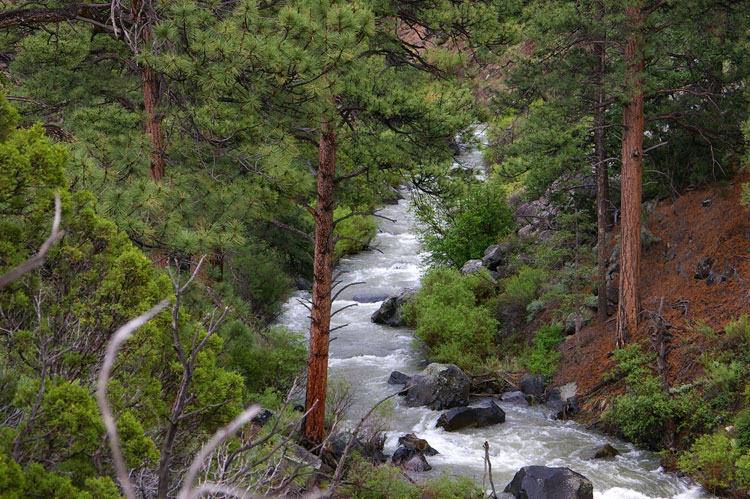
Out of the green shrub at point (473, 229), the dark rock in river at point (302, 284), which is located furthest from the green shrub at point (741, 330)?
the dark rock in river at point (302, 284)

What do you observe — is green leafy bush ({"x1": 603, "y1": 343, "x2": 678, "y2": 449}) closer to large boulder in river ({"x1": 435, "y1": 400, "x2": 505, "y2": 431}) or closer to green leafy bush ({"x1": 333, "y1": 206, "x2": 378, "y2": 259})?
large boulder in river ({"x1": 435, "y1": 400, "x2": 505, "y2": 431})

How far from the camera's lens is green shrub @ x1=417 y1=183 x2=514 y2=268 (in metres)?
21.6

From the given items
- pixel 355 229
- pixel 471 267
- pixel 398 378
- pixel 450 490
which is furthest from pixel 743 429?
pixel 355 229

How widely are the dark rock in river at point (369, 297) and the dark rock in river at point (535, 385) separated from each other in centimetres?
788

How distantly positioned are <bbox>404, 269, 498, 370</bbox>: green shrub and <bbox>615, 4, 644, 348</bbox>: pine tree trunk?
3.75 metres

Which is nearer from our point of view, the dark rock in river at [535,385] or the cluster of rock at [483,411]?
Answer: the cluster of rock at [483,411]

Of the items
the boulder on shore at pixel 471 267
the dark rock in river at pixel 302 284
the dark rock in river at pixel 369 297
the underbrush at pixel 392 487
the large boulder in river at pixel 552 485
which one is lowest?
the large boulder in river at pixel 552 485

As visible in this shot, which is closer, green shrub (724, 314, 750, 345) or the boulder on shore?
green shrub (724, 314, 750, 345)

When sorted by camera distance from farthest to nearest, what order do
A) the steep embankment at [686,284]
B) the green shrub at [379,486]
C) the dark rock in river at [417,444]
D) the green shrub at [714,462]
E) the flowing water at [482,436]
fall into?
1. the steep embankment at [686,284]
2. the dark rock in river at [417,444]
3. the flowing water at [482,436]
4. the green shrub at [714,462]
5. the green shrub at [379,486]

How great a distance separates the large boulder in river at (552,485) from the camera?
30.6 ft

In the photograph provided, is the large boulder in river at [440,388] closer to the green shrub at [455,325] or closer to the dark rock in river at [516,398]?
the dark rock in river at [516,398]

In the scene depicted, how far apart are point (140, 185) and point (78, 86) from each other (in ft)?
17.6

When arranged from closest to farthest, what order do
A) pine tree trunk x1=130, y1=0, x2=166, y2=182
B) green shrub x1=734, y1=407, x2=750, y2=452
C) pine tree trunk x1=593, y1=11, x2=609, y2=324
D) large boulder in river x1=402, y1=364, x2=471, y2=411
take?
green shrub x1=734, y1=407, x2=750, y2=452 < pine tree trunk x1=130, y1=0, x2=166, y2=182 < pine tree trunk x1=593, y1=11, x2=609, y2=324 < large boulder in river x1=402, y1=364, x2=471, y2=411

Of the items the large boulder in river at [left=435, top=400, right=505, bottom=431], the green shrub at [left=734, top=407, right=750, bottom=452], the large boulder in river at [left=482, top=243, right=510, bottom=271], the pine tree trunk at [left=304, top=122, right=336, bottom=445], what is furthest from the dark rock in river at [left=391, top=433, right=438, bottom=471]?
the large boulder in river at [left=482, top=243, right=510, bottom=271]
